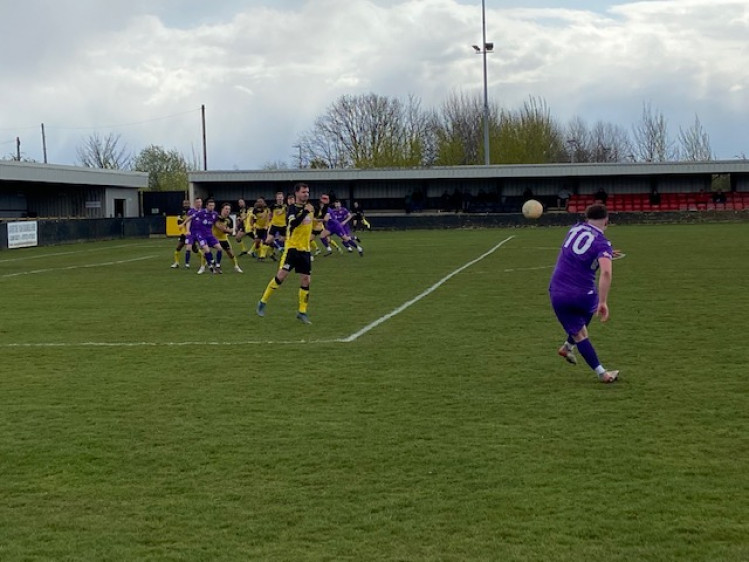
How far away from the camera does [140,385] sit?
974cm

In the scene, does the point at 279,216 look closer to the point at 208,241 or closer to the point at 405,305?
the point at 208,241

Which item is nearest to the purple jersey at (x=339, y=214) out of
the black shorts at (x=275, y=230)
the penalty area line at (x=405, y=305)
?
the black shorts at (x=275, y=230)

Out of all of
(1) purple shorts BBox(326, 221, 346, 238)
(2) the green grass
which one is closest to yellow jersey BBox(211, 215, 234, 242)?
(1) purple shorts BBox(326, 221, 346, 238)

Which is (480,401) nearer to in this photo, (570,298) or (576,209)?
(570,298)

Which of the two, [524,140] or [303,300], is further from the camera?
[524,140]

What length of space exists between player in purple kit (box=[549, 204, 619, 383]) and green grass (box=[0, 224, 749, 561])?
42 centimetres

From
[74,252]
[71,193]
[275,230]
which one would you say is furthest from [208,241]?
[71,193]

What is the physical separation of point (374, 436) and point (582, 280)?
9.57 ft

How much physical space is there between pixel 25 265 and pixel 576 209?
133 ft

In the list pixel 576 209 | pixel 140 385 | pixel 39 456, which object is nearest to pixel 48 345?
pixel 140 385

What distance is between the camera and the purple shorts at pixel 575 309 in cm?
928

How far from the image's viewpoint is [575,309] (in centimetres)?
932

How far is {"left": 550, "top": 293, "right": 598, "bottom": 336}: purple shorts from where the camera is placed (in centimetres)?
928

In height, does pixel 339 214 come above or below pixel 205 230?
above
